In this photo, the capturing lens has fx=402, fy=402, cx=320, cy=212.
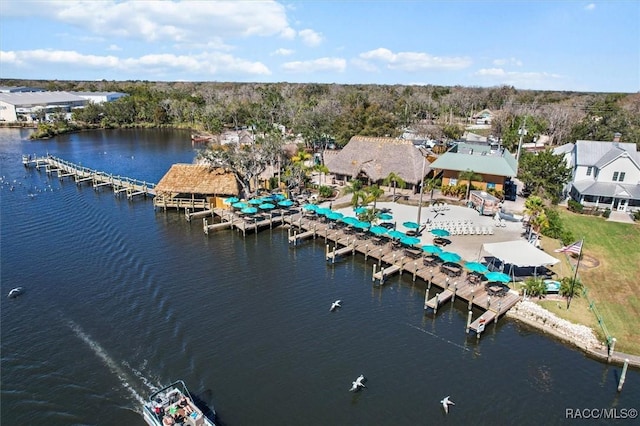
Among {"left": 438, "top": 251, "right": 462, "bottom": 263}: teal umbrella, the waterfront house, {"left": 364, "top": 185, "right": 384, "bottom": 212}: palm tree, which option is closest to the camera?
{"left": 438, "top": 251, "right": 462, "bottom": 263}: teal umbrella

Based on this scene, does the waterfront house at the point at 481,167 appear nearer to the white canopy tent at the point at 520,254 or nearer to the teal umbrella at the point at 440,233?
the teal umbrella at the point at 440,233

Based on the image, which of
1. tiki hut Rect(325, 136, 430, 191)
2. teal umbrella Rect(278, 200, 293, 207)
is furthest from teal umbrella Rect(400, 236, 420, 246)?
tiki hut Rect(325, 136, 430, 191)

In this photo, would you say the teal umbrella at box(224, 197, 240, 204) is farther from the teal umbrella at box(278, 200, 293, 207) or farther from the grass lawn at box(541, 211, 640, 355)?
the grass lawn at box(541, 211, 640, 355)

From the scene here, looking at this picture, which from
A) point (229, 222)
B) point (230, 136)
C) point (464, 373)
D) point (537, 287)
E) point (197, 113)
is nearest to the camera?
point (464, 373)

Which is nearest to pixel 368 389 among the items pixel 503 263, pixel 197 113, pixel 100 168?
pixel 503 263

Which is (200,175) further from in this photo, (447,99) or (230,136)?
(447,99)
